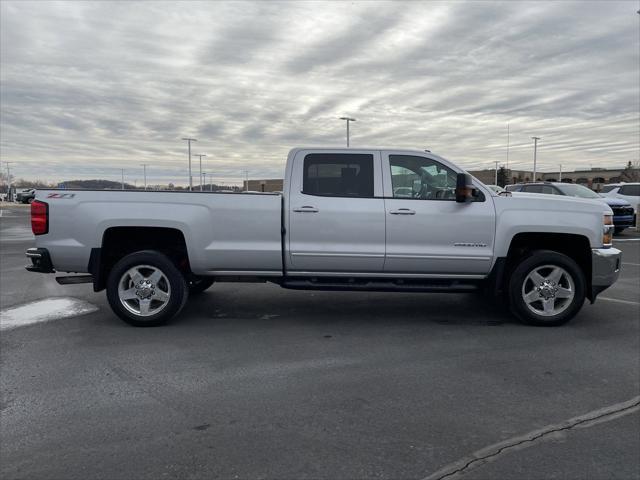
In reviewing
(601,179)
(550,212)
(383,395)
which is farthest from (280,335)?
(601,179)

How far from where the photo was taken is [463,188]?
Answer: 222 inches

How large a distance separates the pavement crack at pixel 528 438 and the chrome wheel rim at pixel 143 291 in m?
3.88

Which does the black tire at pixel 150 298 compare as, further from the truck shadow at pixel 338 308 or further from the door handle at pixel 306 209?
the door handle at pixel 306 209

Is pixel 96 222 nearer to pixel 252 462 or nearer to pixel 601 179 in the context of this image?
pixel 252 462

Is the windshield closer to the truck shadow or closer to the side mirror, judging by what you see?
the truck shadow

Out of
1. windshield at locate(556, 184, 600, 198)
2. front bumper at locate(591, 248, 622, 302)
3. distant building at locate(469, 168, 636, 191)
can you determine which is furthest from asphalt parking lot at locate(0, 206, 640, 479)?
distant building at locate(469, 168, 636, 191)

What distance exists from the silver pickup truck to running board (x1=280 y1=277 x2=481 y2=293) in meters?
0.01

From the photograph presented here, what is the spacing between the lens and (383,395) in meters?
3.90

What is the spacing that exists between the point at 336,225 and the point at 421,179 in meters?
1.13

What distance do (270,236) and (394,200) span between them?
146 centimetres

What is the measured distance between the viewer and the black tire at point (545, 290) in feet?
19.1

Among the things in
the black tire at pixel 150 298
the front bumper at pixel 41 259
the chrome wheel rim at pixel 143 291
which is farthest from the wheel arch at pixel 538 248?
the front bumper at pixel 41 259

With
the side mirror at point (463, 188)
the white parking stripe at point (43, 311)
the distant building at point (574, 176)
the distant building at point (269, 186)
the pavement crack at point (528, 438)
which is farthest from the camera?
the distant building at point (574, 176)

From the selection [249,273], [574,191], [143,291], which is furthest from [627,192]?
[143,291]
